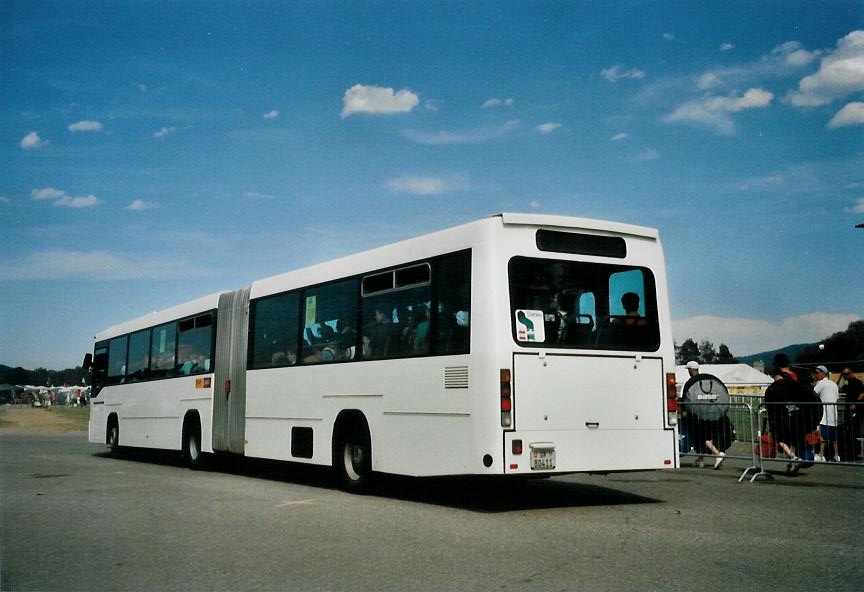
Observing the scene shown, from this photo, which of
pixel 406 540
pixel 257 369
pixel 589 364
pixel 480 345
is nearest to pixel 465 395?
pixel 480 345

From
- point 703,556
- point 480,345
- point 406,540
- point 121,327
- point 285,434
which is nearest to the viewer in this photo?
point 703,556

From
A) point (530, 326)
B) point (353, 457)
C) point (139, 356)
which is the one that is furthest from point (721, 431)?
point (139, 356)

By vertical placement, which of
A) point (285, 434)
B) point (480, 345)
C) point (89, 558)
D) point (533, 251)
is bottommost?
point (89, 558)

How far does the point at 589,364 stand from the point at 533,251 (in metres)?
1.43

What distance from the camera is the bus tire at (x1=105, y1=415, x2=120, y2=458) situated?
22031 mm

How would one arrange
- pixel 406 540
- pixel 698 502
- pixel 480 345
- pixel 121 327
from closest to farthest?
pixel 406 540 < pixel 480 345 < pixel 698 502 < pixel 121 327

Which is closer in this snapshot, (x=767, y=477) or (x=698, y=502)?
(x=698, y=502)

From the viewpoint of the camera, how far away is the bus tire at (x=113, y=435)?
22.0 meters

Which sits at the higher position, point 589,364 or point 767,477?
point 589,364

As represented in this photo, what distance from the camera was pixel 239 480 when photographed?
1503cm

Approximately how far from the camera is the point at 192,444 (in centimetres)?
1814

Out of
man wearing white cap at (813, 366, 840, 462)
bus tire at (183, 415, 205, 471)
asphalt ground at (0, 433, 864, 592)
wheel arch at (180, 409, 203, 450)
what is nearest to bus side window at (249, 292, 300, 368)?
asphalt ground at (0, 433, 864, 592)

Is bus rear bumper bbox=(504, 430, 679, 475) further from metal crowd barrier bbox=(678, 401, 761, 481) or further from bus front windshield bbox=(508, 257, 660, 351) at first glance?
metal crowd barrier bbox=(678, 401, 761, 481)

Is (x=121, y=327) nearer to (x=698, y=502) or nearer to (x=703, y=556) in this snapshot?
(x=698, y=502)
